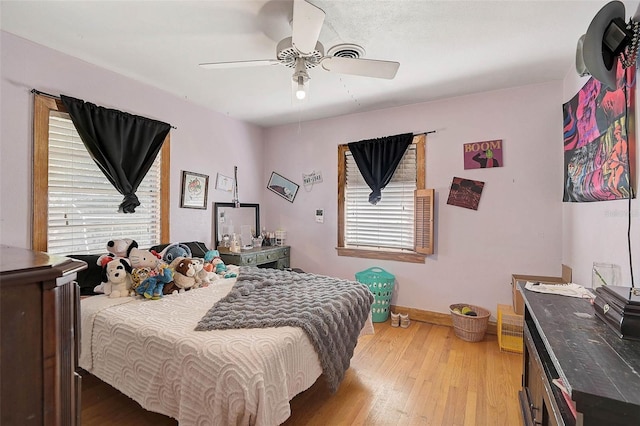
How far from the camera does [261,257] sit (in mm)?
3863

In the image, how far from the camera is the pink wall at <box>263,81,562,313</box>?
293 centimetres

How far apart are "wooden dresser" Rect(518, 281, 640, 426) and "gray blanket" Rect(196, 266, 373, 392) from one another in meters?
1.08

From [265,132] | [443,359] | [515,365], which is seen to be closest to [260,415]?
[443,359]

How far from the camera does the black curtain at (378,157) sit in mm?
3533

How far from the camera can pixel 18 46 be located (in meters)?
2.19

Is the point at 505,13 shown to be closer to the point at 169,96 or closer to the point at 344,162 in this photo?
the point at 344,162

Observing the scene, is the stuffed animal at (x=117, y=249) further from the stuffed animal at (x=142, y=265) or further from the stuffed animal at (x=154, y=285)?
the stuffed animal at (x=154, y=285)

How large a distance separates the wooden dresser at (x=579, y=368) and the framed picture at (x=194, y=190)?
3.25 metres

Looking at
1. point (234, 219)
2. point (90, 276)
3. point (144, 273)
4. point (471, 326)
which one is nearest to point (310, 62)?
point (144, 273)

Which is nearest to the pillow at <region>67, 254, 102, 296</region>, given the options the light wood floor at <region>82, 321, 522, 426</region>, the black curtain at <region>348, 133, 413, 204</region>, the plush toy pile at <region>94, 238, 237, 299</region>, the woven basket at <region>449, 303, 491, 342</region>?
the plush toy pile at <region>94, 238, 237, 299</region>

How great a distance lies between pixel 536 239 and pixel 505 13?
2.11m

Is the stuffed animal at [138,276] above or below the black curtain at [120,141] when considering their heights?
below

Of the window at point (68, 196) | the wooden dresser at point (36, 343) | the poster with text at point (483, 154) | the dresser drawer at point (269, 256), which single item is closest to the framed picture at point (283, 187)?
the dresser drawer at point (269, 256)

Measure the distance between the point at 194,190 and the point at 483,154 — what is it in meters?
3.23
